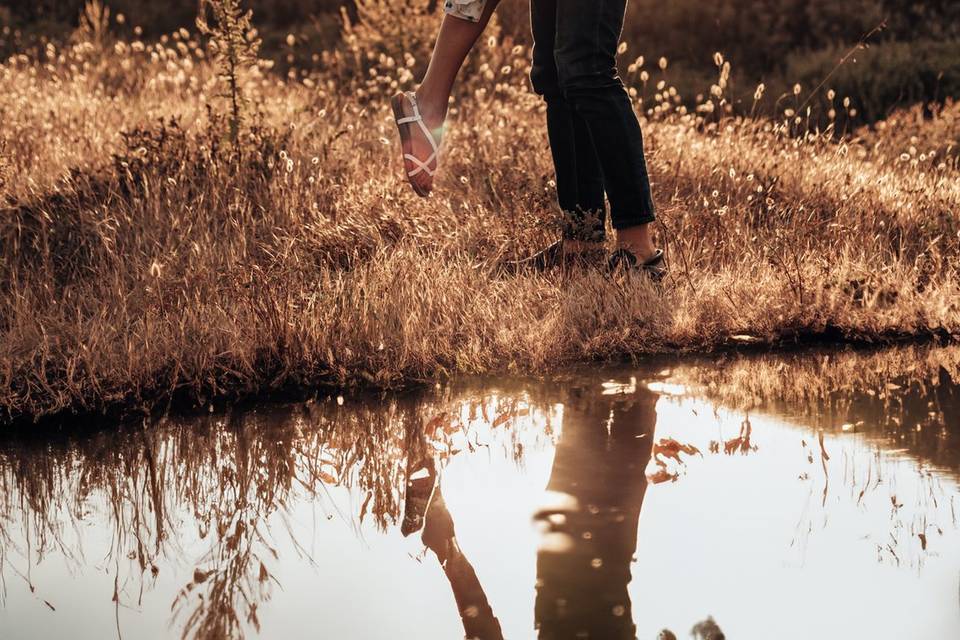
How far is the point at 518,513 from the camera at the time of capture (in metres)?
2.33

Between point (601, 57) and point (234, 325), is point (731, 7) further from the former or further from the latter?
point (234, 325)

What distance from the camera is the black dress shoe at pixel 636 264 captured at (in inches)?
145

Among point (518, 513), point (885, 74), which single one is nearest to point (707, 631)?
point (518, 513)

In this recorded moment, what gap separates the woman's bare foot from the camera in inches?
141

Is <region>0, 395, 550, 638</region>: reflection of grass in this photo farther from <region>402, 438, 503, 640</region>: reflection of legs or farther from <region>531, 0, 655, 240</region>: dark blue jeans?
<region>531, 0, 655, 240</region>: dark blue jeans

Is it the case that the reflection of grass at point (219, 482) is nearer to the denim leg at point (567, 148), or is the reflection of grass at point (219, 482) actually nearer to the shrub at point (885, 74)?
the denim leg at point (567, 148)

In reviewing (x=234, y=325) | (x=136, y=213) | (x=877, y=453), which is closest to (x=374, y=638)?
(x=877, y=453)

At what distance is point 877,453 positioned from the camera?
2570 mm

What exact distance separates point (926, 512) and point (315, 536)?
4.35 ft

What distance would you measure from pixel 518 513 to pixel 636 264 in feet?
5.20

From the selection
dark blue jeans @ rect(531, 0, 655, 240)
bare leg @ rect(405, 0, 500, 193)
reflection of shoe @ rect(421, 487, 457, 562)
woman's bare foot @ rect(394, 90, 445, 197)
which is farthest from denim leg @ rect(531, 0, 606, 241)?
reflection of shoe @ rect(421, 487, 457, 562)

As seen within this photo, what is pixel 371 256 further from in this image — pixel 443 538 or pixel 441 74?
pixel 443 538

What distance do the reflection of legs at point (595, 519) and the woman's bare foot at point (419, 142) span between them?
1052 mm

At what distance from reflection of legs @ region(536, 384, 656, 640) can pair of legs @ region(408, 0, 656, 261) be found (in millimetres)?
850
